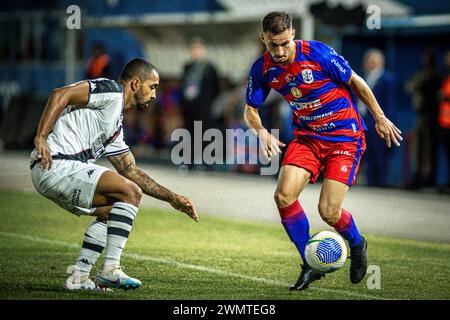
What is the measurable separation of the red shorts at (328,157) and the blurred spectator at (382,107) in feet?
25.4

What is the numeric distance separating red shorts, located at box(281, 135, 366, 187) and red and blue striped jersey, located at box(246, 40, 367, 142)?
0.21ft

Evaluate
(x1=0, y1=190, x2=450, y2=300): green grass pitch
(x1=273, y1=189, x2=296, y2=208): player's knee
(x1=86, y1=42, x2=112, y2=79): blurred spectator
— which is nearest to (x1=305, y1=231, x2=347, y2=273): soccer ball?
(x1=0, y1=190, x2=450, y2=300): green grass pitch

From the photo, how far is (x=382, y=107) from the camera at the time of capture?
16422 millimetres

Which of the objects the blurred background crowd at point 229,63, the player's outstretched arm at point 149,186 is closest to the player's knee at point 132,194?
the player's outstretched arm at point 149,186

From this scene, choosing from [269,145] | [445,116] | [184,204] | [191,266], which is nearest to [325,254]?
[269,145]

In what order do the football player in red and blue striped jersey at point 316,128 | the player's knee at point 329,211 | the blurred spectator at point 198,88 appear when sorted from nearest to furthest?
the football player in red and blue striped jersey at point 316,128 → the player's knee at point 329,211 → the blurred spectator at point 198,88

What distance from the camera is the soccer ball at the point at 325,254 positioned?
8328mm

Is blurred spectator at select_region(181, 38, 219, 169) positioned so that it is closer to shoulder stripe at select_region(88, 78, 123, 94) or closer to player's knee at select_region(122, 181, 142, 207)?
shoulder stripe at select_region(88, 78, 123, 94)

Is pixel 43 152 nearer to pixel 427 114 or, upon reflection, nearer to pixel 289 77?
pixel 289 77

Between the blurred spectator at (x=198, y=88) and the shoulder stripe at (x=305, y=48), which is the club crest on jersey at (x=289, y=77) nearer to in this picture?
the shoulder stripe at (x=305, y=48)

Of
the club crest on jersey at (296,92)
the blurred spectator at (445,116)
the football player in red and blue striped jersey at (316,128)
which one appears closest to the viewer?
the football player in red and blue striped jersey at (316,128)
